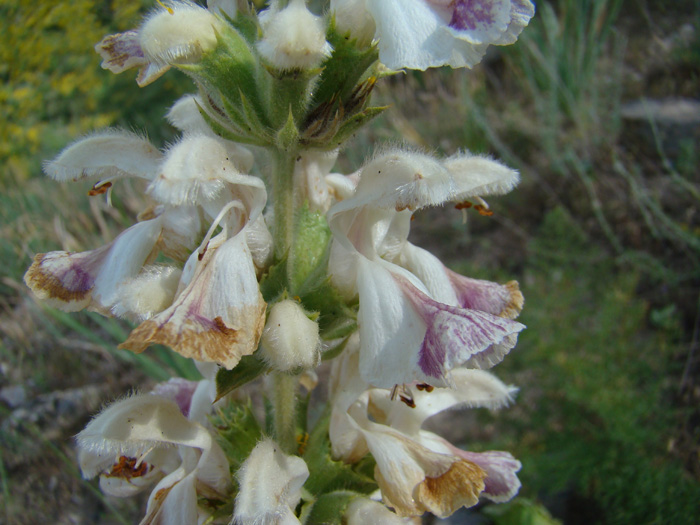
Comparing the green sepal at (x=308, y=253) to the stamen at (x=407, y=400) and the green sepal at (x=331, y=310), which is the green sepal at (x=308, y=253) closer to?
the green sepal at (x=331, y=310)

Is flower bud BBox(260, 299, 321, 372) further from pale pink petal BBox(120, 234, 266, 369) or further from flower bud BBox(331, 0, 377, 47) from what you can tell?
flower bud BBox(331, 0, 377, 47)

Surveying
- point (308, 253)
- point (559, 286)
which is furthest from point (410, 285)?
point (559, 286)

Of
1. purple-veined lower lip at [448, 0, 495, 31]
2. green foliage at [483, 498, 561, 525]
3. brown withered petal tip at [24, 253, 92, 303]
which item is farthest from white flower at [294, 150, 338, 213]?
green foliage at [483, 498, 561, 525]

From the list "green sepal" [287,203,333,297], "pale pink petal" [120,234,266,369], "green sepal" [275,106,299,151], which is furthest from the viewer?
"green sepal" [287,203,333,297]

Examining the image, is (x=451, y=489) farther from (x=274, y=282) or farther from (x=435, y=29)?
(x=435, y=29)

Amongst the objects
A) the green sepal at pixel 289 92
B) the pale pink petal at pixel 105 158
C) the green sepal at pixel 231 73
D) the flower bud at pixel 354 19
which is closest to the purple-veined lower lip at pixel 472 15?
the flower bud at pixel 354 19

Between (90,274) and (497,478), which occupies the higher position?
(90,274)

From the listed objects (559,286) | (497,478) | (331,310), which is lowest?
(559,286)
